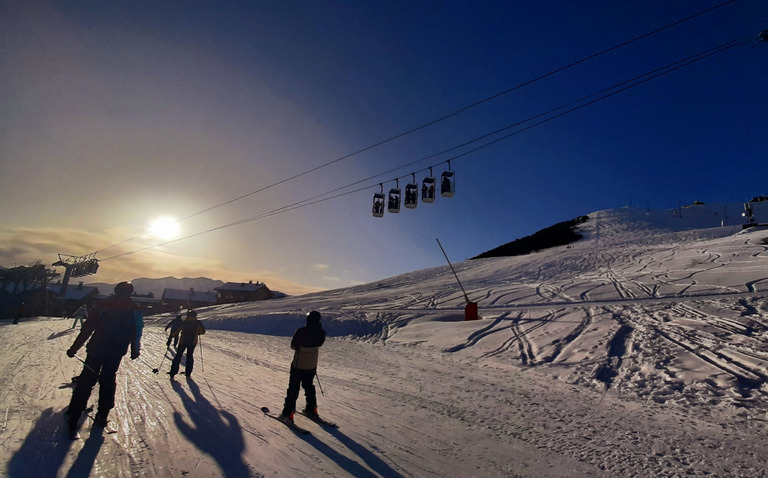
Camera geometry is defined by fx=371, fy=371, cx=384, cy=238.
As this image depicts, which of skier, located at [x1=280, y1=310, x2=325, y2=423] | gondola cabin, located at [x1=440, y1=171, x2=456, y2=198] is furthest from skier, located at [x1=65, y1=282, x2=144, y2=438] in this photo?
gondola cabin, located at [x1=440, y1=171, x2=456, y2=198]

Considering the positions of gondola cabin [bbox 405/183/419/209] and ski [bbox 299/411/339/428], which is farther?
gondola cabin [bbox 405/183/419/209]

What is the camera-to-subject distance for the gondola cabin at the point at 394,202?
15438 millimetres

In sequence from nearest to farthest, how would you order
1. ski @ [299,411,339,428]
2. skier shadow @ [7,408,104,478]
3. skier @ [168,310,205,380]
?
skier shadow @ [7,408,104,478], ski @ [299,411,339,428], skier @ [168,310,205,380]

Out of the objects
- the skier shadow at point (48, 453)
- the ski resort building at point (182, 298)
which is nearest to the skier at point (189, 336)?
the skier shadow at point (48, 453)

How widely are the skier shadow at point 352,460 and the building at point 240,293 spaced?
74.1m

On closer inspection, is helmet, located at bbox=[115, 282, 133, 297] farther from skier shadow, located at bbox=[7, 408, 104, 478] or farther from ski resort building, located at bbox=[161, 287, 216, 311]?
ski resort building, located at bbox=[161, 287, 216, 311]

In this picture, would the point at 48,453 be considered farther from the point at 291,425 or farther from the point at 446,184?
the point at 446,184

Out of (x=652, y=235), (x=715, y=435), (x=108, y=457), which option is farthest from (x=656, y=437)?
(x=652, y=235)

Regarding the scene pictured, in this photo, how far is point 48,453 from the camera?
12.8 ft

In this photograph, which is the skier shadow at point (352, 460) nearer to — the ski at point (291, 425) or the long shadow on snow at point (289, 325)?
the ski at point (291, 425)

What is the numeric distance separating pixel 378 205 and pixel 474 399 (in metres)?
10.8

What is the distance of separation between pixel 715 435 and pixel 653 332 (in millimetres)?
6555

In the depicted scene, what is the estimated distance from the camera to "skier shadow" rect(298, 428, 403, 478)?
3.93m

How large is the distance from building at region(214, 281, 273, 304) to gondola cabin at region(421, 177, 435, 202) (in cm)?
6681
